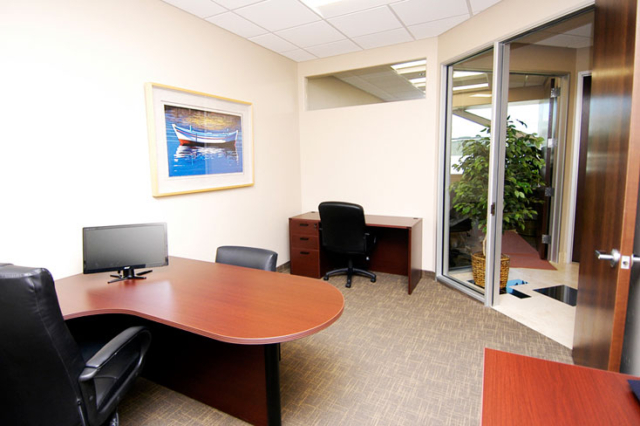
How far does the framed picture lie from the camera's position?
97.7 inches

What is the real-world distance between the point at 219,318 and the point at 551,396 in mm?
1132

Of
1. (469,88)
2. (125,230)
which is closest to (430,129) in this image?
(469,88)

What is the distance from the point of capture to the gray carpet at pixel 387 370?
177 cm

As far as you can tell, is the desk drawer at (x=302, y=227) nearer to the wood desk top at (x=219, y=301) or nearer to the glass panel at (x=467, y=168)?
the glass panel at (x=467, y=168)

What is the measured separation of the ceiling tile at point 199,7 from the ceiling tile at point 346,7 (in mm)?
673

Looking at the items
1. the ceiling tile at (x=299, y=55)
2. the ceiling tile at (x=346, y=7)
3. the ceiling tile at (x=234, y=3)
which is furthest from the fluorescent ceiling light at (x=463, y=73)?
the ceiling tile at (x=234, y=3)

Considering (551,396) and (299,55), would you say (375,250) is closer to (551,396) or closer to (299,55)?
(299,55)

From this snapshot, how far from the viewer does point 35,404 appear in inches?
44.7

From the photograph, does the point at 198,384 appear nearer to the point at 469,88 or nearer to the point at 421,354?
the point at 421,354

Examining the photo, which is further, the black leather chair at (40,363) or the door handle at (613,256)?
the door handle at (613,256)

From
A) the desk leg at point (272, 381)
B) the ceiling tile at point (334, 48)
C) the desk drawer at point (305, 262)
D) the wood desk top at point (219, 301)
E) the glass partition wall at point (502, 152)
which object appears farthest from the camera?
the desk drawer at point (305, 262)

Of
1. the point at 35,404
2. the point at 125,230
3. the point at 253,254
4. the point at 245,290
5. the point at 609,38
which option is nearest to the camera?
the point at 35,404

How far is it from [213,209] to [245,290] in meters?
1.48

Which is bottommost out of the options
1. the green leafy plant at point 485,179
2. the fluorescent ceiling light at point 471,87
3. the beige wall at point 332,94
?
the green leafy plant at point 485,179
